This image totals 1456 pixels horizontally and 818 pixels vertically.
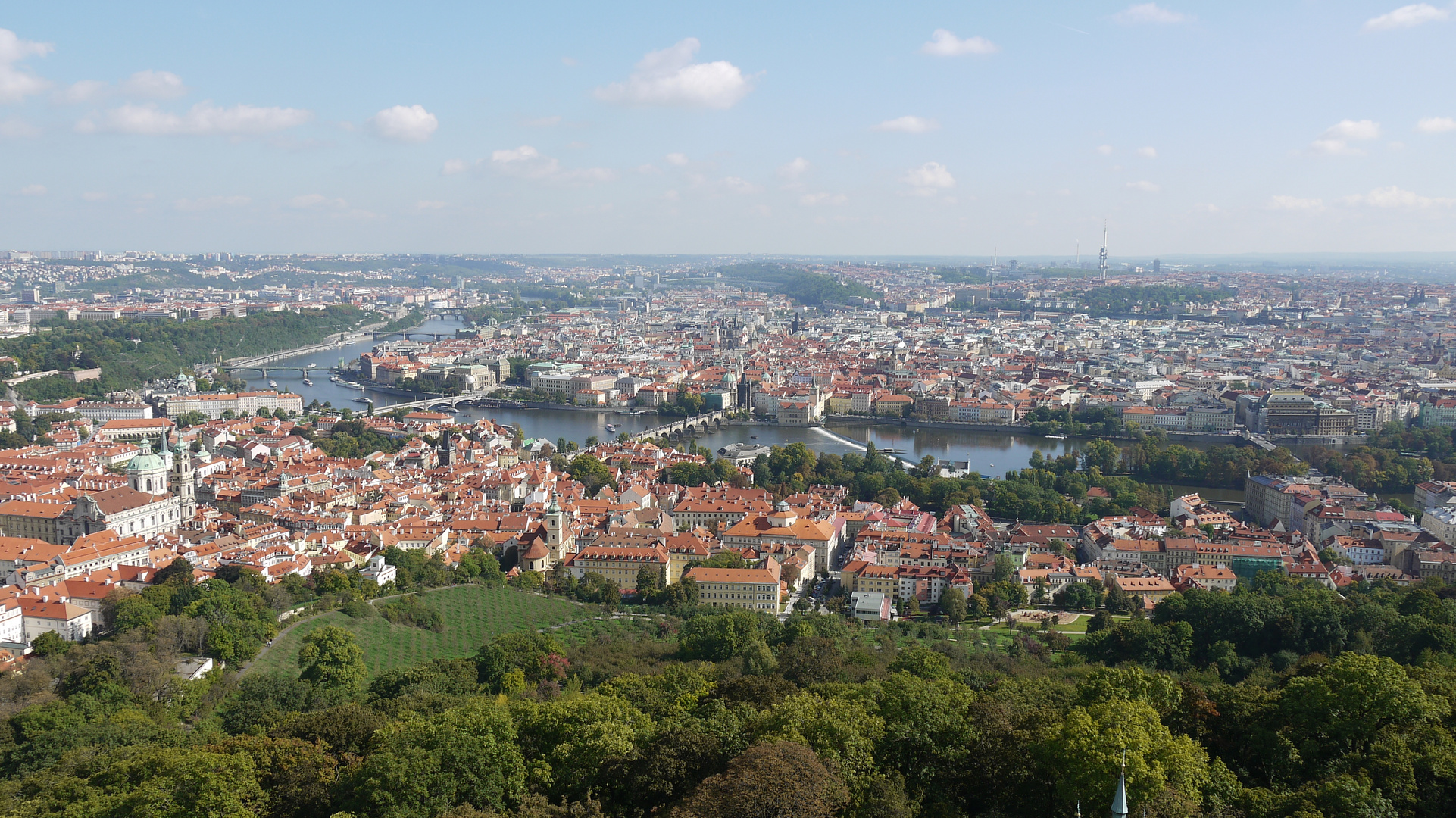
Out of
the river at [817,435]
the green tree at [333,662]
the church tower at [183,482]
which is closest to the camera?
the green tree at [333,662]

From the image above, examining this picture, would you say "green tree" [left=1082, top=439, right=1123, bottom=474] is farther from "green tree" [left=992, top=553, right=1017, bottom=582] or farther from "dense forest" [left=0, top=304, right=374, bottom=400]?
"dense forest" [left=0, top=304, right=374, bottom=400]

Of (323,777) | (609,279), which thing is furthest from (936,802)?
(609,279)

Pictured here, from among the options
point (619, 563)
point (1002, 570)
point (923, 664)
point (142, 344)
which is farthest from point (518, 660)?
point (142, 344)

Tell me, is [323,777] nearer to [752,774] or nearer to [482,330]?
[752,774]

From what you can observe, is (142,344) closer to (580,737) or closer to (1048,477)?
(1048,477)

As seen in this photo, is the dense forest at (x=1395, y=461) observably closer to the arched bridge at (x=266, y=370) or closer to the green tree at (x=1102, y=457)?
the green tree at (x=1102, y=457)

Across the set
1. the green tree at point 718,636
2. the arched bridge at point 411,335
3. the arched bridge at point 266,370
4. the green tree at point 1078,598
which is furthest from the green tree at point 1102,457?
the arched bridge at point 411,335
